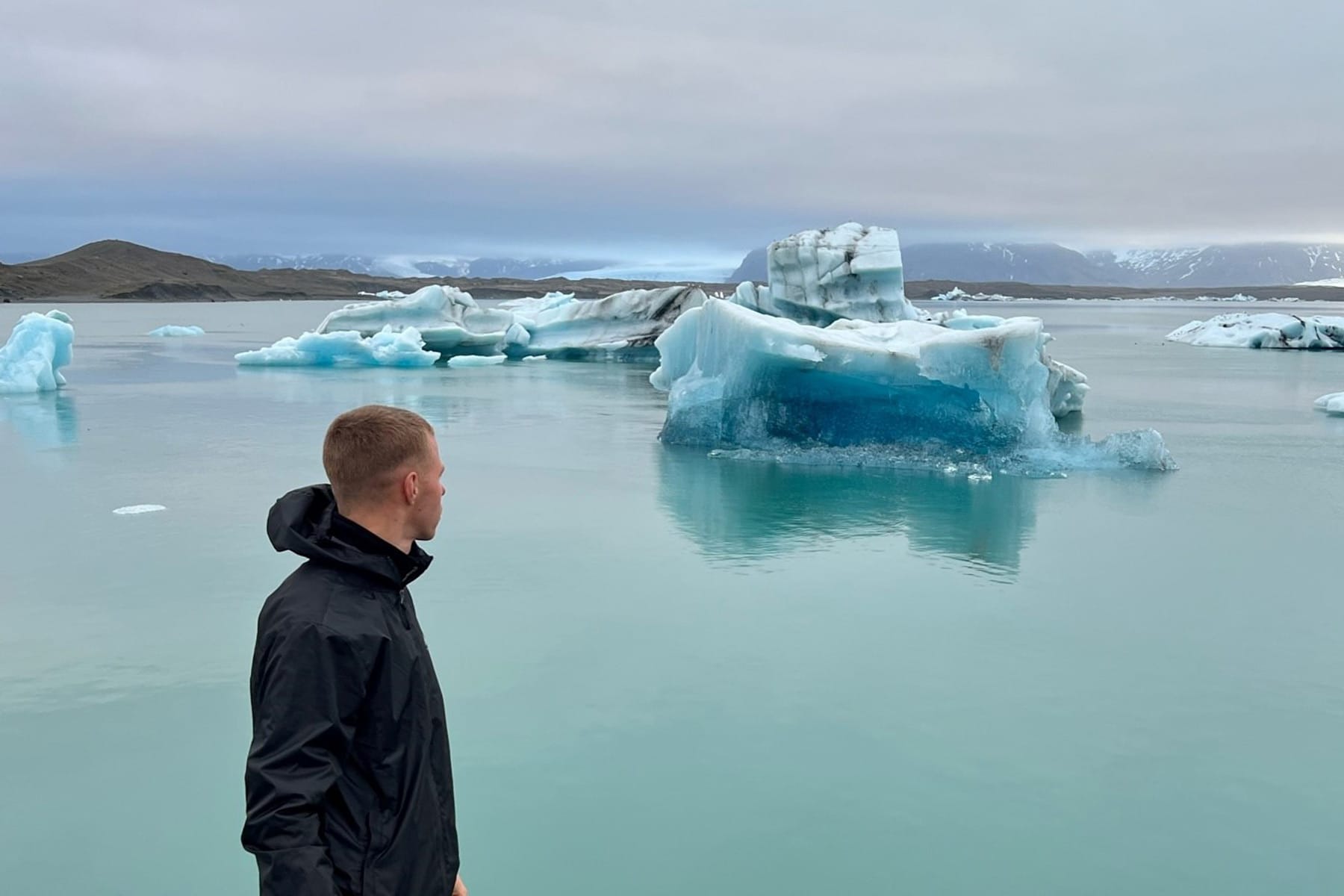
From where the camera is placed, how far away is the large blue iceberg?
823 cm

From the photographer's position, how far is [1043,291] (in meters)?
102

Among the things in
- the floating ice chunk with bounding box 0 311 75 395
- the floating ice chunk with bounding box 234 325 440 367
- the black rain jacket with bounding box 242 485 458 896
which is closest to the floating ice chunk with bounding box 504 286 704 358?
the floating ice chunk with bounding box 234 325 440 367

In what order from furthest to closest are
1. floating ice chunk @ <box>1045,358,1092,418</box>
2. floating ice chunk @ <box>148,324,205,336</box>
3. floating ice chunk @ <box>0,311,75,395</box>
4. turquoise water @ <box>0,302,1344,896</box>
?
floating ice chunk @ <box>148,324,205,336</box>, floating ice chunk @ <box>0,311,75,395</box>, floating ice chunk @ <box>1045,358,1092,418</box>, turquoise water @ <box>0,302,1344,896</box>

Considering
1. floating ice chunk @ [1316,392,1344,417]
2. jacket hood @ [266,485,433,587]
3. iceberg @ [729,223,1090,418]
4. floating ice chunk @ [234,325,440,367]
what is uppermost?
iceberg @ [729,223,1090,418]

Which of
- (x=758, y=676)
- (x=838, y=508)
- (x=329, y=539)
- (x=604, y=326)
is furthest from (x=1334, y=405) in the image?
(x=329, y=539)

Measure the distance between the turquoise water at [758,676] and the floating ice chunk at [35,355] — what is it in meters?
5.78

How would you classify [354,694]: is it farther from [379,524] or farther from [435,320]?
[435,320]

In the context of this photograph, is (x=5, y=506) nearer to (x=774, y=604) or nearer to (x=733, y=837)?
(x=774, y=604)

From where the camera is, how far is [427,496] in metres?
1.64

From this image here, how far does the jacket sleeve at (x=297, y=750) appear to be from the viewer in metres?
1.38

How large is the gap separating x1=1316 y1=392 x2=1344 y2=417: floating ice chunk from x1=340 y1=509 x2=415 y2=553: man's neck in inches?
523

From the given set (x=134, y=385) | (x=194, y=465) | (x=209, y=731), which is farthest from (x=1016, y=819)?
(x=134, y=385)

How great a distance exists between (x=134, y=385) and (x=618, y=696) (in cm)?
1302

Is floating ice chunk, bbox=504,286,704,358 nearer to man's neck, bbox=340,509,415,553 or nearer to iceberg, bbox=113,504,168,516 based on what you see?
iceberg, bbox=113,504,168,516
